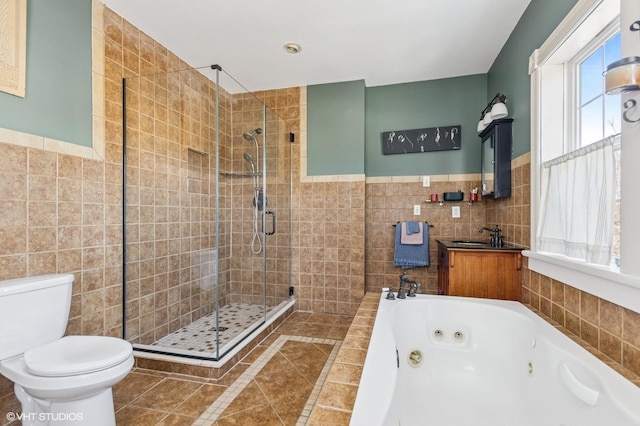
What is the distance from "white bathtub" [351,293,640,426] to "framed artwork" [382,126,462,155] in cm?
174

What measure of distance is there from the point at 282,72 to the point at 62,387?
2.96 meters

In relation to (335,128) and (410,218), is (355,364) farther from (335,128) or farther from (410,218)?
(335,128)

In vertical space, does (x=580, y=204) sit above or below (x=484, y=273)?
above

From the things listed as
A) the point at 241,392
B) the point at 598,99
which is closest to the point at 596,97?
the point at 598,99

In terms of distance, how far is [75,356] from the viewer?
1.42 meters

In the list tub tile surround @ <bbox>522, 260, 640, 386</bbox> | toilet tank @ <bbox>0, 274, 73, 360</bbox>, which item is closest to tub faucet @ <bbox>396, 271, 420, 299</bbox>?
tub tile surround @ <bbox>522, 260, 640, 386</bbox>

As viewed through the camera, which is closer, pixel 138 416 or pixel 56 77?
pixel 138 416

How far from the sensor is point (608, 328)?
130 centimetres

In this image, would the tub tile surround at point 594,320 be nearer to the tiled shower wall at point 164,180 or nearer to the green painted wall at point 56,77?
the tiled shower wall at point 164,180

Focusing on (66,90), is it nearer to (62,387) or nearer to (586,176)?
(62,387)

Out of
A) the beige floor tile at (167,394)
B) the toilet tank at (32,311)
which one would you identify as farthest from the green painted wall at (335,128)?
the toilet tank at (32,311)

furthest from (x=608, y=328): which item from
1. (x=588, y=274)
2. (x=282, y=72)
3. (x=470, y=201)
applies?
(x=282, y=72)

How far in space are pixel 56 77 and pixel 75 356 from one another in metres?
1.59

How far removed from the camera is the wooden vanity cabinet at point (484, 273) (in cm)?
218
